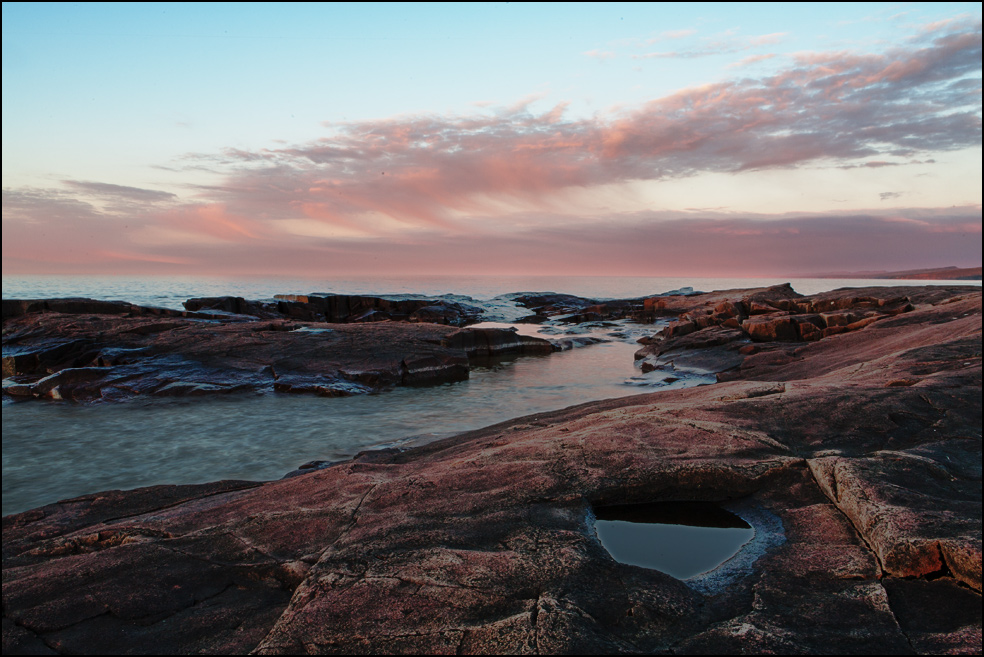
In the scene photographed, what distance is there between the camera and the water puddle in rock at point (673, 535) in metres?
4.09

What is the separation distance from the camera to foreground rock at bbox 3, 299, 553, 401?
51.1 feet

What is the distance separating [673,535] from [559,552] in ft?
4.00

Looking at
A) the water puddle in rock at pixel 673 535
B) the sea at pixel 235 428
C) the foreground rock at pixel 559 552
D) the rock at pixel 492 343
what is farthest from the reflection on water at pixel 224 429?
the water puddle in rock at pixel 673 535

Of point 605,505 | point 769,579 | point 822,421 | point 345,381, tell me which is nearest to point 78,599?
point 605,505

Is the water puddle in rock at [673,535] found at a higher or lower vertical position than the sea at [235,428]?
higher

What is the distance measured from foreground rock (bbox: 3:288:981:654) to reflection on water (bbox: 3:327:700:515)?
325 cm

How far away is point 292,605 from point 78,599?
1.75 meters

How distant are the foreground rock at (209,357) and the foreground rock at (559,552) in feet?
32.6

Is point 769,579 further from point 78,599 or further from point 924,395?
point 78,599

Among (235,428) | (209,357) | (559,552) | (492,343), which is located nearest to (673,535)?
(559,552)

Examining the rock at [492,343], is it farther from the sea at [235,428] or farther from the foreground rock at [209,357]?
the sea at [235,428]

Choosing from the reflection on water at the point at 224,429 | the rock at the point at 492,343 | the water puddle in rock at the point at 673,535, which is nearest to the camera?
the water puddle in rock at the point at 673,535

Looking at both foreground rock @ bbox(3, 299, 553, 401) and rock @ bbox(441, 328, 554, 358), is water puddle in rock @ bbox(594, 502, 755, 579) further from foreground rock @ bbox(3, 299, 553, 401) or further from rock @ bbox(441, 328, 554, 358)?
rock @ bbox(441, 328, 554, 358)

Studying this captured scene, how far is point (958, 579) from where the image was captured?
10.9 feet
